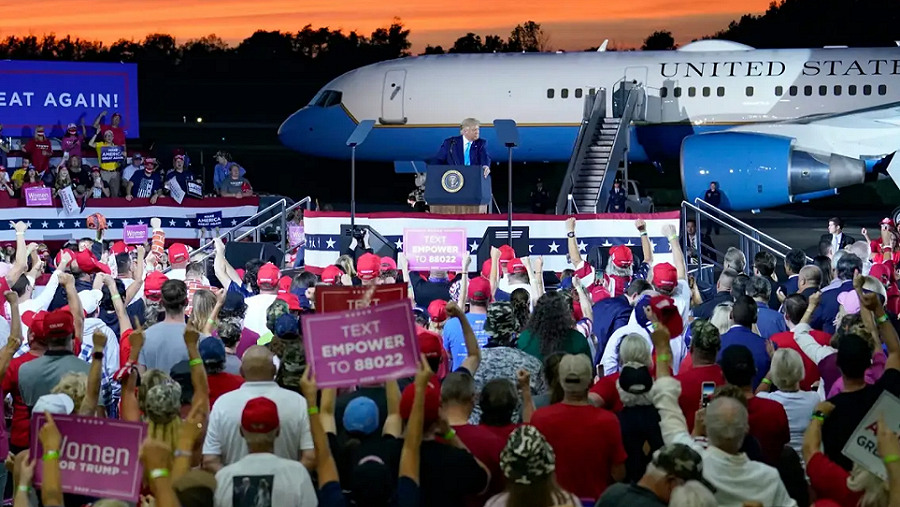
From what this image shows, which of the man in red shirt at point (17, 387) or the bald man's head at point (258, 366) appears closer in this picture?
the bald man's head at point (258, 366)

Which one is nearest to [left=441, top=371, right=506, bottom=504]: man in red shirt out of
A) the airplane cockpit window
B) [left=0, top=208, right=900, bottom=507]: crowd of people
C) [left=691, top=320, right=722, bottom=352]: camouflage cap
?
[left=0, top=208, right=900, bottom=507]: crowd of people

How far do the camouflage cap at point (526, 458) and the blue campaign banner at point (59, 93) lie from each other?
22192 millimetres

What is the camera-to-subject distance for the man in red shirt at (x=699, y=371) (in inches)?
291

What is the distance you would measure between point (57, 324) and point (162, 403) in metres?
1.87

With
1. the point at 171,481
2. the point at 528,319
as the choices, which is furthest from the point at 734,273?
the point at 171,481

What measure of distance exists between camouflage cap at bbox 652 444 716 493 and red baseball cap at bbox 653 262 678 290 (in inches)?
177

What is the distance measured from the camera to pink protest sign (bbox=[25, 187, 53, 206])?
75.5ft

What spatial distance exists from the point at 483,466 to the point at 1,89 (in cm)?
2239

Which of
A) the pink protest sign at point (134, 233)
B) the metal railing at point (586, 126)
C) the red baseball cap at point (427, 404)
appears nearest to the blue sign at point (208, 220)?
the pink protest sign at point (134, 233)

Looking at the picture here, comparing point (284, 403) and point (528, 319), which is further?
point (528, 319)

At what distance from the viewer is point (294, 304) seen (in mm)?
10000

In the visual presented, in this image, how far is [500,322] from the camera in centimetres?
845

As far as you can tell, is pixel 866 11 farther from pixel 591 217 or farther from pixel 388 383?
pixel 388 383

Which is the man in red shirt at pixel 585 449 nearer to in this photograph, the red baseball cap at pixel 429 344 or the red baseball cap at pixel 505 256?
the red baseball cap at pixel 429 344
